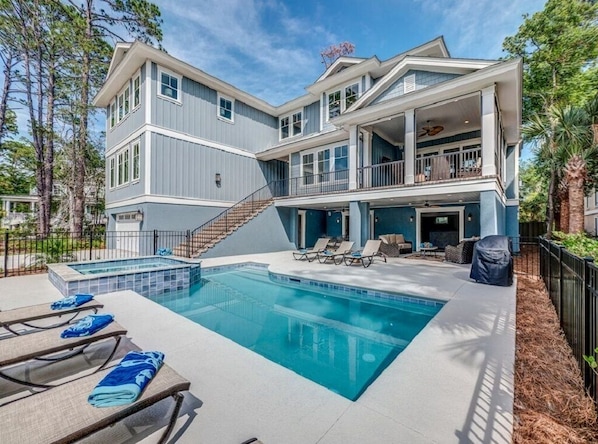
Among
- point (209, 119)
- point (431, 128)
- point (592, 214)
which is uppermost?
point (209, 119)

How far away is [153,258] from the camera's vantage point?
10133 mm

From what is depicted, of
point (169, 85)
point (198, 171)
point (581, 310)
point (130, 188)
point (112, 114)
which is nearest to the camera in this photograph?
point (581, 310)

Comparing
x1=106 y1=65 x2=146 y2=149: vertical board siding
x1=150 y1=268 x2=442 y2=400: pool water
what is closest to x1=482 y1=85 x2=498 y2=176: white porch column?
x1=150 y1=268 x2=442 y2=400: pool water

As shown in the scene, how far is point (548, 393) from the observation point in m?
2.72

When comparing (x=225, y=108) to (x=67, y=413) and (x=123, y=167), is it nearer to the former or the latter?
(x=123, y=167)

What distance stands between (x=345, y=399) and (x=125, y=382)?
1.85 metres

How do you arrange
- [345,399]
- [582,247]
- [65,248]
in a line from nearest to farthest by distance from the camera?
[345,399] < [582,247] < [65,248]

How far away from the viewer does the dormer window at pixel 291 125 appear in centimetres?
1764

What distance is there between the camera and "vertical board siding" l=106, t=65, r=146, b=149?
41.4 ft

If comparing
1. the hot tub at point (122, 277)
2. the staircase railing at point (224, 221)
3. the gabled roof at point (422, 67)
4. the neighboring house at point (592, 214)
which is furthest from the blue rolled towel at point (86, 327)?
the neighboring house at point (592, 214)

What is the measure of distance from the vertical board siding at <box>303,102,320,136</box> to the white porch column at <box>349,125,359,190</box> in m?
4.26

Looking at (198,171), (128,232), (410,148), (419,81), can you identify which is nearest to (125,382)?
(410,148)

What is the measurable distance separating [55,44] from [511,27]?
2835 cm

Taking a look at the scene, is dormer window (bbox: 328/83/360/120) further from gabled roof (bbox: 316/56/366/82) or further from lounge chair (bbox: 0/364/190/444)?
lounge chair (bbox: 0/364/190/444)
